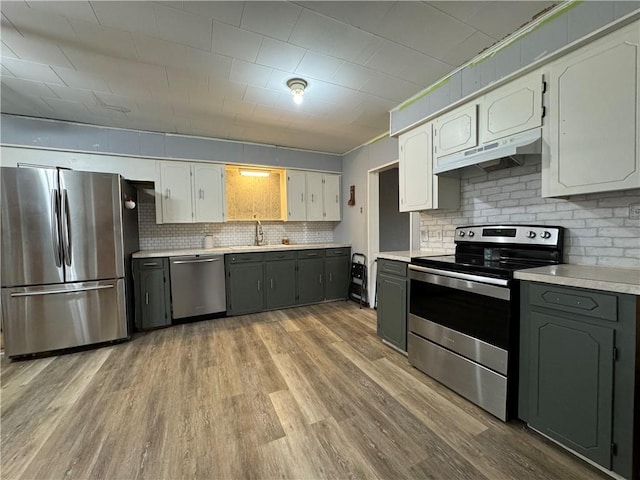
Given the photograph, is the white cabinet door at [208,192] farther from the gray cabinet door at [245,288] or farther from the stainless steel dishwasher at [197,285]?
the gray cabinet door at [245,288]

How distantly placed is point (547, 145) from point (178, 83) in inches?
119

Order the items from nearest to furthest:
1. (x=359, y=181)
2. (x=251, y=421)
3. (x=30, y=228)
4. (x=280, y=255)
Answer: (x=251, y=421) < (x=30, y=228) < (x=280, y=255) < (x=359, y=181)

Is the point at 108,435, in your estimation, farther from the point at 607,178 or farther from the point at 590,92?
the point at 590,92

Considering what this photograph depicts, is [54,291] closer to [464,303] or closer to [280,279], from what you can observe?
[280,279]

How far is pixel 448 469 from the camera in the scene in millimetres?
1359

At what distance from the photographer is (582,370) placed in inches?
53.1

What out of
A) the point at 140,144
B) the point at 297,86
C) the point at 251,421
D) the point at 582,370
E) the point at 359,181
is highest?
the point at 297,86

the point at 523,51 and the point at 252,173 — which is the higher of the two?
the point at 523,51

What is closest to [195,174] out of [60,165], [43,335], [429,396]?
[60,165]

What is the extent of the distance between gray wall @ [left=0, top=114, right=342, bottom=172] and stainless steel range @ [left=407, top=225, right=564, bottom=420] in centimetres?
294

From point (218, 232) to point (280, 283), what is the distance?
136 cm

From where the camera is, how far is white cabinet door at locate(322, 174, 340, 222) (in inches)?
187

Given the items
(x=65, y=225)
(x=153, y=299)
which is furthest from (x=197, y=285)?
(x=65, y=225)

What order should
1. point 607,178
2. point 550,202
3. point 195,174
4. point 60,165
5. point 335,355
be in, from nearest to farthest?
point 607,178, point 550,202, point 335,355, point 60,165, point 195,174
